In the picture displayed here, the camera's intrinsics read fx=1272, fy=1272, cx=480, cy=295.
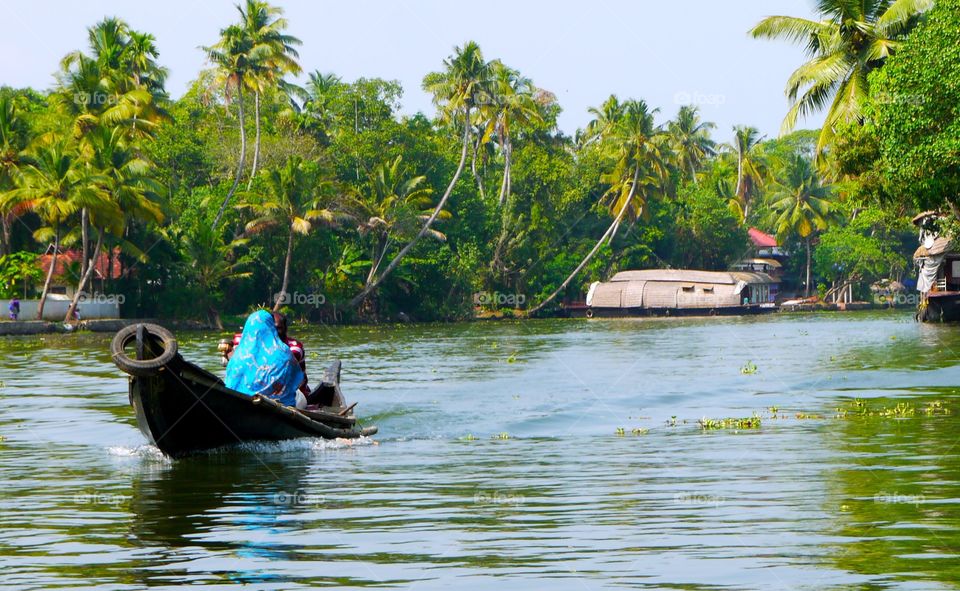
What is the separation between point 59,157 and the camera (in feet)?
169

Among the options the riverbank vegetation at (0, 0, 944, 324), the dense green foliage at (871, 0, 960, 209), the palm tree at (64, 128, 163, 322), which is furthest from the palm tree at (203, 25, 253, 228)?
the dense green foliage at (871, 0, 960, 209)

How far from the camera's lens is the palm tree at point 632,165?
75.2 metres

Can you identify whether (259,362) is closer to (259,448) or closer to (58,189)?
(259,448)

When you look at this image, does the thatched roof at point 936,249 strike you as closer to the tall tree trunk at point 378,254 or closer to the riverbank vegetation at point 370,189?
the riverbank vegetation at point 370,189


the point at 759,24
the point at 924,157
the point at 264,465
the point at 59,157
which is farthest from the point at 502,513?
the point at 59,157

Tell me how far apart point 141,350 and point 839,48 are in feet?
89.5

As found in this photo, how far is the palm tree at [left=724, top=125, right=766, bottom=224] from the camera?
96375 millimetres

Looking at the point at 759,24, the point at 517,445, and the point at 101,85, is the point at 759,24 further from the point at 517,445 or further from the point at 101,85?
the point at 101,85

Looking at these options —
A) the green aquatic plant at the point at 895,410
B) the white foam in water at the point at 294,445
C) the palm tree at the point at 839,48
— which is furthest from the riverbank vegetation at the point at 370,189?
the white foam in water at the point at 294,445

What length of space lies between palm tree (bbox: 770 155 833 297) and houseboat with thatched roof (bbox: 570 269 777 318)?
11494 millimetres

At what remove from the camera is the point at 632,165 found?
250 feet

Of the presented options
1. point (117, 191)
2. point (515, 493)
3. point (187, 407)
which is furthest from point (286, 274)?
point (515, 493)

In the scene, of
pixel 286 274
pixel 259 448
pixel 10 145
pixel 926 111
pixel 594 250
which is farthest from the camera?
pixel 594 250

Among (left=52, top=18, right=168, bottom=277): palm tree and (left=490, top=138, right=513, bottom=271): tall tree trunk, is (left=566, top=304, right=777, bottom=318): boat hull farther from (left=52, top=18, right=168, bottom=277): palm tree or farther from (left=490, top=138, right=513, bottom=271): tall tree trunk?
(left=52, top=18, right=168, bottom=277): palm tree
